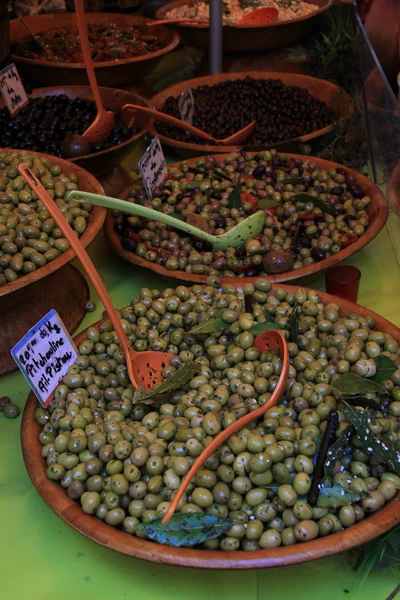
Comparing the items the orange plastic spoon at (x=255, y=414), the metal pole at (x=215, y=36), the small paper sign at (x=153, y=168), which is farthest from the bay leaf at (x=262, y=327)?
the metal pole at (x=215, y=36)

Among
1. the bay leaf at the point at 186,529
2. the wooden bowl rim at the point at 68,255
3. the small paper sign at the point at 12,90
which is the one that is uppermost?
the small paper sign at the point at 12,90

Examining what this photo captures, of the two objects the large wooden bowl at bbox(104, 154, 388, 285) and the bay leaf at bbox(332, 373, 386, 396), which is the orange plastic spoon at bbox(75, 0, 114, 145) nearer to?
the large wooden bowl at bbox(104, 154, 388, 285)

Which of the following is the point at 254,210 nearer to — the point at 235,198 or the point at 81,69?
the point at 235,198

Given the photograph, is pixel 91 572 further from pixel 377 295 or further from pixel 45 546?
pixel 377 295

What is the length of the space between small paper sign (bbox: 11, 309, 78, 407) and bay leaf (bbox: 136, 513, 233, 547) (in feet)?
1.45

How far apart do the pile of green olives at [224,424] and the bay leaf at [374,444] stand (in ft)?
0.10

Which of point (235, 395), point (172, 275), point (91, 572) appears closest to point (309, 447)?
point (235, 395)

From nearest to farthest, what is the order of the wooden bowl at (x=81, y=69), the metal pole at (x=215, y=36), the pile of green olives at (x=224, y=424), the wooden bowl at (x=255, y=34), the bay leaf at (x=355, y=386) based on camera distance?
the pile of green olives at (x=224, y=424), the bay leaf at (x=355, y=386), the metal pole at (x=215, y=36), the wooden bowl at (x=81, y=69), the wooden bowl at (x=255, y=34)

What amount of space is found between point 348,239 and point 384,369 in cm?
74

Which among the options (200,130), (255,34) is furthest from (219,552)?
(255,34)

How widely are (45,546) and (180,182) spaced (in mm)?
1529

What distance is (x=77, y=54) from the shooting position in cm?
335

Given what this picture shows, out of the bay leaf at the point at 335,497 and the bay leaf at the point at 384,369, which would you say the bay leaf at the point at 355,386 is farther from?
the bay leaf at the point at 335,497

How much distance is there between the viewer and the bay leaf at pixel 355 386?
1306 mm
